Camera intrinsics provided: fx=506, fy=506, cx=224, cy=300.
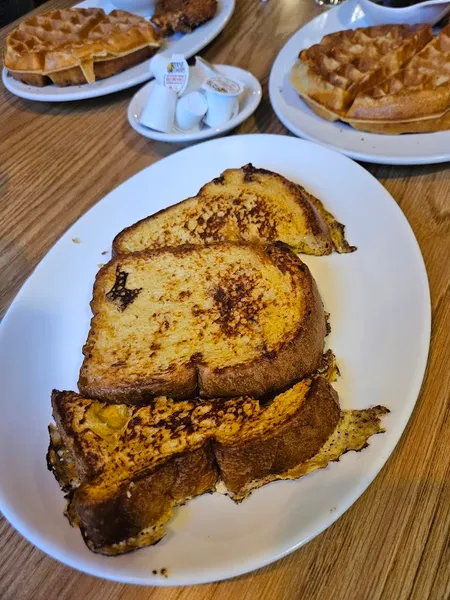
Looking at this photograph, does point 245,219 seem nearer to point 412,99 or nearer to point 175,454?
point 412,99

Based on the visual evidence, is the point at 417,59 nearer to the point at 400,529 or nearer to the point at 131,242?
the point at 131,242

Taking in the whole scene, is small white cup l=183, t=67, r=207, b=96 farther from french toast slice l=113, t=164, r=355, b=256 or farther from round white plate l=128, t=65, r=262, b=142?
french toast slice l=113, t=164, r=355, b=256

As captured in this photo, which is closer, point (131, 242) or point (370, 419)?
point (370, 419)

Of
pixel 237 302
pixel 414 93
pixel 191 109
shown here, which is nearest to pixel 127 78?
pixel 191 109

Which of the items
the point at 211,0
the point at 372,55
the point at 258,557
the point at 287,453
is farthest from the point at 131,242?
the point at 211,0

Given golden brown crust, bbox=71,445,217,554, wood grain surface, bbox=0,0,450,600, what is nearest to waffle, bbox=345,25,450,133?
wood grain surface, bbox=0,0,450,600

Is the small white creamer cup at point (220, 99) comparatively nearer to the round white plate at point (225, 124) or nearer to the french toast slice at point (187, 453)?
the round white plate at point (225, 124)

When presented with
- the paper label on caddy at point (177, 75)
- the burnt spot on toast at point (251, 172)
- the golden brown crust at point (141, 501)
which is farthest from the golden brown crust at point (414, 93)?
the golden brown crust at point (141, 501)
